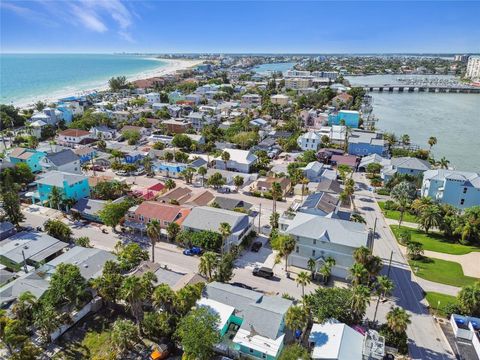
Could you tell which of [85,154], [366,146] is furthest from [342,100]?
[85,154]

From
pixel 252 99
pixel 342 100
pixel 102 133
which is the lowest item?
pixel 102 133

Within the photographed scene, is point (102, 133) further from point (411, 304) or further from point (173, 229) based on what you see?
point (411, 304)

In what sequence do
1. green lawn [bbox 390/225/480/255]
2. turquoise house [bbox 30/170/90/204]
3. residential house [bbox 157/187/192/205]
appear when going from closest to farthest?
green lawn [bbox 390/225/480/255] < turquoise house [bbox 30/170/90/204] < residential house [bbox 157/187/192/205]

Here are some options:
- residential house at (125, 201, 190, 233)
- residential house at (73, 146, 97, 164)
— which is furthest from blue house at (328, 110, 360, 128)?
residential house at (125, 201, 190, 233)

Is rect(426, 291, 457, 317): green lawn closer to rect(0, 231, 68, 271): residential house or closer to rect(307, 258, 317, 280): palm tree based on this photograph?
rect(307, 258, 317, 280): palm tree

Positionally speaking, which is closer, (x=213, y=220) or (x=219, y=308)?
(x=219, y=308)

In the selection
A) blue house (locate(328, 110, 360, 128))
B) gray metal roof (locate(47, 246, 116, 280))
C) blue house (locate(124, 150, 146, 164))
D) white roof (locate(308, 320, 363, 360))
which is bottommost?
white roof (locate(308, 320, 363, 360))

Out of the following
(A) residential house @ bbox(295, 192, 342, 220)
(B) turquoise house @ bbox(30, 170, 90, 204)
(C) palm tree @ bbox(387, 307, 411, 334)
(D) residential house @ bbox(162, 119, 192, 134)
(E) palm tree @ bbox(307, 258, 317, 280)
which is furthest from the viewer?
(D) residential house @ bbox(162, 119, 192, 134)
